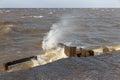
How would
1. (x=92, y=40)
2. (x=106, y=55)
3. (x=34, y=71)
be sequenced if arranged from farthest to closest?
1. (x=92, y=40)
2. (x=106, y=55)
3. (x=34, y=71)

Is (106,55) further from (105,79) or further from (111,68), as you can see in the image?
(105,79)

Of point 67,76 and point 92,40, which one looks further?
point 92,40

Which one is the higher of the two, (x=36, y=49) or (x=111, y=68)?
(x=111, y=68)

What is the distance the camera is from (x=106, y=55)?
8820mm

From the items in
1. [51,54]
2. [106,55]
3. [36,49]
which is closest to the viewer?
[106,55]

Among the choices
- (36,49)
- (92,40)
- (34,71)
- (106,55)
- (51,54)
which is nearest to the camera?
(34,71)

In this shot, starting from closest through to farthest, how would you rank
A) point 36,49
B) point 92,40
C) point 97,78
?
point 97,78 → point 36,49 → point 92,40

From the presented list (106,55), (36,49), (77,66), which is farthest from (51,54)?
(77,66)

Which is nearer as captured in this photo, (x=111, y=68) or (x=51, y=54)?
(x=111, y=68)

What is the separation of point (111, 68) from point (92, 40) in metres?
21.5

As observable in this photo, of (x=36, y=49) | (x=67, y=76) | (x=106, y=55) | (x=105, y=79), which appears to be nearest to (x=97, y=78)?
(x=105, y=79)

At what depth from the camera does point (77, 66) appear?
288 inches

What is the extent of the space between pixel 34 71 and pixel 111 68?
2172 millimetres

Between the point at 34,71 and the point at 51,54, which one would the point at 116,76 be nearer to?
the point at 34,71
